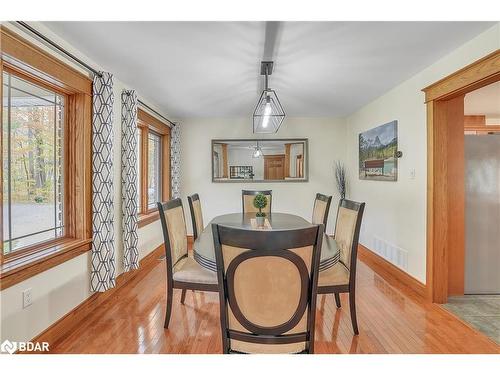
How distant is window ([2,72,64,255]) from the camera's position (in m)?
2.00

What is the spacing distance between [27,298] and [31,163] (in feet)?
3.14

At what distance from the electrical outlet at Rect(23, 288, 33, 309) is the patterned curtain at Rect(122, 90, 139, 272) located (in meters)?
1.22

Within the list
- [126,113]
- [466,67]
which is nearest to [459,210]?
[466,67]

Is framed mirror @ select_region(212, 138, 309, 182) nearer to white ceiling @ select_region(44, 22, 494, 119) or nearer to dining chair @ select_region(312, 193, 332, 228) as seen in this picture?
white ceiling @ select_region(44, 22, 494, 119)

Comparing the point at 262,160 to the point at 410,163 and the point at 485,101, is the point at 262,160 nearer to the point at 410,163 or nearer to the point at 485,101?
the point at 410,163

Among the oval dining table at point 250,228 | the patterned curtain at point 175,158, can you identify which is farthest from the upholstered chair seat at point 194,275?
the patterned curtain at point 175,158

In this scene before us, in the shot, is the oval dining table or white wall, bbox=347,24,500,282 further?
white wall, bbox=347,24,500,282

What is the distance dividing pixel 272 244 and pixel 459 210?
2.61m

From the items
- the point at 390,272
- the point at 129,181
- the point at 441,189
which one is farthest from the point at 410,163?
the point at 129,181

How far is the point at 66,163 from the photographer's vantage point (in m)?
2.60

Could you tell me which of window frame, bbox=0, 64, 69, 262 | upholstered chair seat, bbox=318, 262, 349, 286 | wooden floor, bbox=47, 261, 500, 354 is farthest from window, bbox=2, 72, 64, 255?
upholstered chair seat, bbox=318, 262, 349, 286

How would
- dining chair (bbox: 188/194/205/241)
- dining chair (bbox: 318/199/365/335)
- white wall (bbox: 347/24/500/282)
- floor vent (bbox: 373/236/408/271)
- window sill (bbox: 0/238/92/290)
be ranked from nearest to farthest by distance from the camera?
window sill (bbox: 0/238/92/290) → dining chair (bbox: 318/199/365/335) → white wall (bbox: 347/24/500/282) → dining chair (bbox: 188/194/205/241) → floor vent (bbox: 373/236/408/271)
